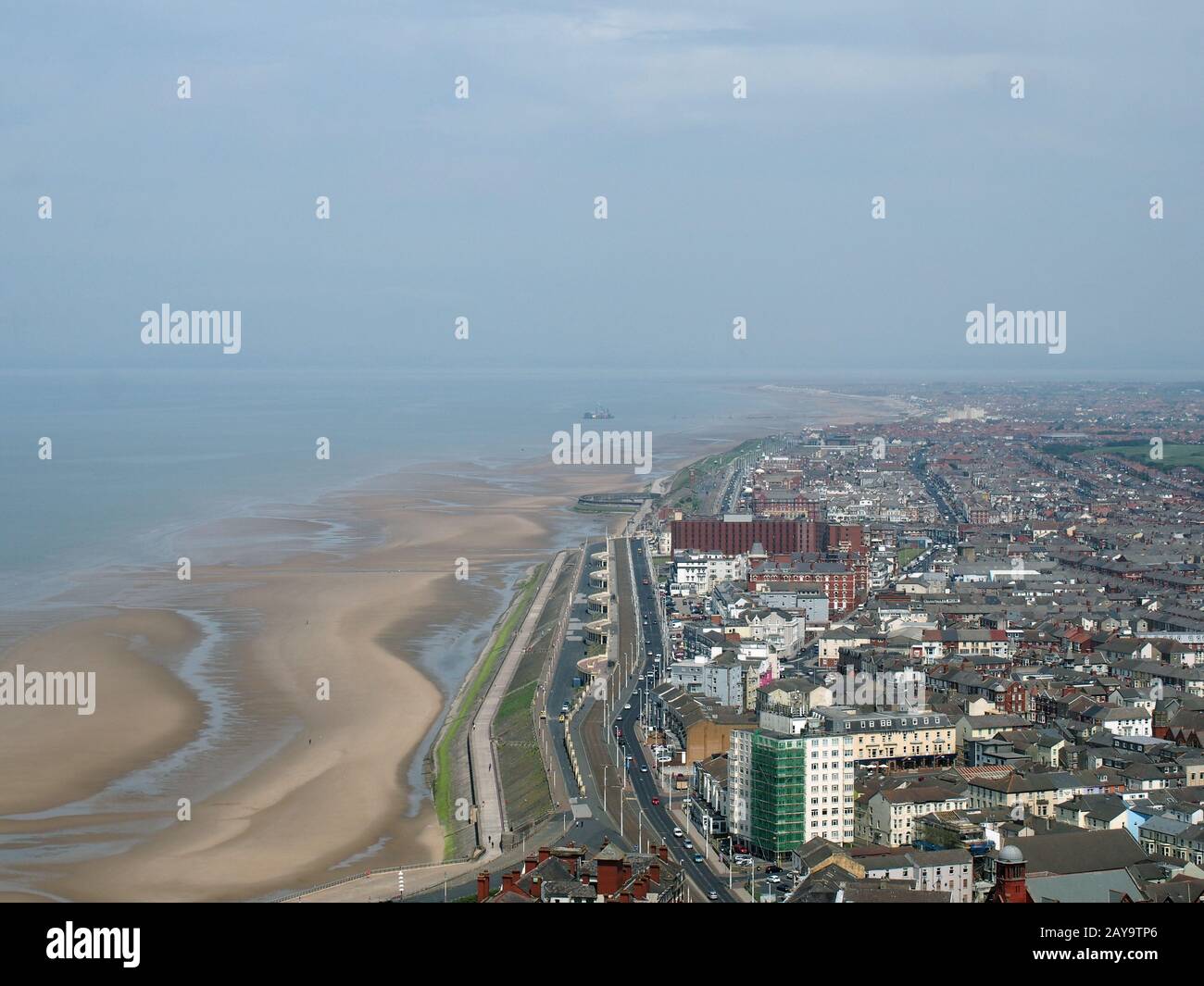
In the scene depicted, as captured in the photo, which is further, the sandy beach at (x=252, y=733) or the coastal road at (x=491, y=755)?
the coastal road at (x=491, y=755)

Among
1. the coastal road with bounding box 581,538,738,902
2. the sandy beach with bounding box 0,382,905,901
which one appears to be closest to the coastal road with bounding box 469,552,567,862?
the sandy beach with bounding box 0,382,905,901

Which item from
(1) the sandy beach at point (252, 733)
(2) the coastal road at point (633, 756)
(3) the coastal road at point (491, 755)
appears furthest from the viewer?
(3) the coastal road at point (491, 755)

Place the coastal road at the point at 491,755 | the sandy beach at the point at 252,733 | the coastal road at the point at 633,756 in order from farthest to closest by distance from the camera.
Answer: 1. the coastal road at the point at 491,755
2. the sandy beach at the point at 252,733
3. the coastal road at the point at 633,756

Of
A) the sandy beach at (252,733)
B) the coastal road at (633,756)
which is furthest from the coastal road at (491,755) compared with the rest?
the coastal road at (633,756)

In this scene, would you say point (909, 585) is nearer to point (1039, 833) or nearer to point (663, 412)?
point (1039, 833)

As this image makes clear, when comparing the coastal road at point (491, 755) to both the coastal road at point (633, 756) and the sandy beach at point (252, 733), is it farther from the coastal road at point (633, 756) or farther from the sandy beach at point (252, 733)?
the coastal road at point (633, 756)
